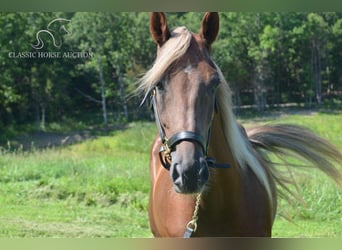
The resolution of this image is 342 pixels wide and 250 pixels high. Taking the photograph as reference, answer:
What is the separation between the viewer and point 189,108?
1624 millimetres

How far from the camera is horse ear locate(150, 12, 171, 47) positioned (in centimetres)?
183

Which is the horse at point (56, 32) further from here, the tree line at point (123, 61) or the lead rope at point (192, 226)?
the lead rope at point (192, 226)

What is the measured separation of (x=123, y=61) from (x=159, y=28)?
268 cm

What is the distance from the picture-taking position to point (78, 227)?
4008 mm

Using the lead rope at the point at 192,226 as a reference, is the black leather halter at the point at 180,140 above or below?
above

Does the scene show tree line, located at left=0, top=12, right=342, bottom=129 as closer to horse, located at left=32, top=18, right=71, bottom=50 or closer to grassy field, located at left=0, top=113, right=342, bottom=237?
horse, located at left=32, top=18, right=71, bottom=50

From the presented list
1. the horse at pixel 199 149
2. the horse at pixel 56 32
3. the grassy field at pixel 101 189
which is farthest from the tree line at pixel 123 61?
the horse at pixel 199 149

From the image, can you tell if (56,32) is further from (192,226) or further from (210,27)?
(192,226)

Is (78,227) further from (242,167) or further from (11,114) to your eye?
(242,167)

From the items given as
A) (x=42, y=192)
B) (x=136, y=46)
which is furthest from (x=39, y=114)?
(x=136, y=46)

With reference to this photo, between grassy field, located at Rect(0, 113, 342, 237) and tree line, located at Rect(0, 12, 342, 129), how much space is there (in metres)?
0.28

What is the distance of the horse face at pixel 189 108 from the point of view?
5.02ft

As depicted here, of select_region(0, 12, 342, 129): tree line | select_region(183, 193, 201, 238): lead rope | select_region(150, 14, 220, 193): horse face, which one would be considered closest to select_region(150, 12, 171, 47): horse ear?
select_region(150, 14, 220, 193): horse face

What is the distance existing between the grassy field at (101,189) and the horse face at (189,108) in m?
2.46
